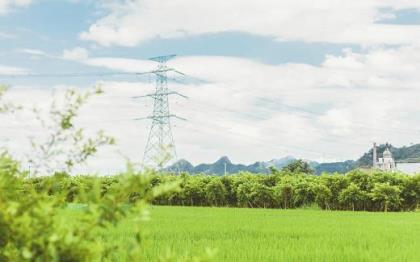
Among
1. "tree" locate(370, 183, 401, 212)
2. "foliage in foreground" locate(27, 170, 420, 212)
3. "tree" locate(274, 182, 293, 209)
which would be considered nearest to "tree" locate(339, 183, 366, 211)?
"foliage in foreground" locate(27, 170, 420, 212)

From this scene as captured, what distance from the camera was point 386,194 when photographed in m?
21.2

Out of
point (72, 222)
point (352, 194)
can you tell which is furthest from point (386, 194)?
point (72, 222)

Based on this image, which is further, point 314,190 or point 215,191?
point 215,191

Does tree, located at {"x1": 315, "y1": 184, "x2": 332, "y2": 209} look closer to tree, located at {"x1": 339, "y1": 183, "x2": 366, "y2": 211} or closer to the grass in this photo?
tree, located at {"x1": 339, "y1": 183, "x2": 366, "y2": 211}

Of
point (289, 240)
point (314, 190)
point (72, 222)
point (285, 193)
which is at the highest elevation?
point (314, 190)

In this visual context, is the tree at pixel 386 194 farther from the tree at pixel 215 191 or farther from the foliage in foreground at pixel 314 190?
the tree at pixel 215 191

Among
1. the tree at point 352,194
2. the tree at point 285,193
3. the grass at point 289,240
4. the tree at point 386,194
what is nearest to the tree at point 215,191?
the tree at point 285,193

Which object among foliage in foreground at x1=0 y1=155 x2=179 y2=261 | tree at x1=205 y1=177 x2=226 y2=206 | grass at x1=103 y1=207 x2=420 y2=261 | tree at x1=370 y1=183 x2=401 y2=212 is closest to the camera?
foliage in foreground at x1=0 y1=155 x2=179 y2=261

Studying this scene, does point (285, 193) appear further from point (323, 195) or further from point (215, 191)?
point (215, 191)

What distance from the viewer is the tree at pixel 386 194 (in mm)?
21013

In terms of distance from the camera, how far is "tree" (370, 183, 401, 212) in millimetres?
21013

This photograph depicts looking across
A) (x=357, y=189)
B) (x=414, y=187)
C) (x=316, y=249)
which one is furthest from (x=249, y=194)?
(x=316, y=249)

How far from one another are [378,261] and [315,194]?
15332 millimetres

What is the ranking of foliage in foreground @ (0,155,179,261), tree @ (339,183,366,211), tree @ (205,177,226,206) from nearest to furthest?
1. foliage in foreground @ (0,155,179,261)
2. tree @ (339,183,366,211)
3. tree @ (205,177,226,206)
